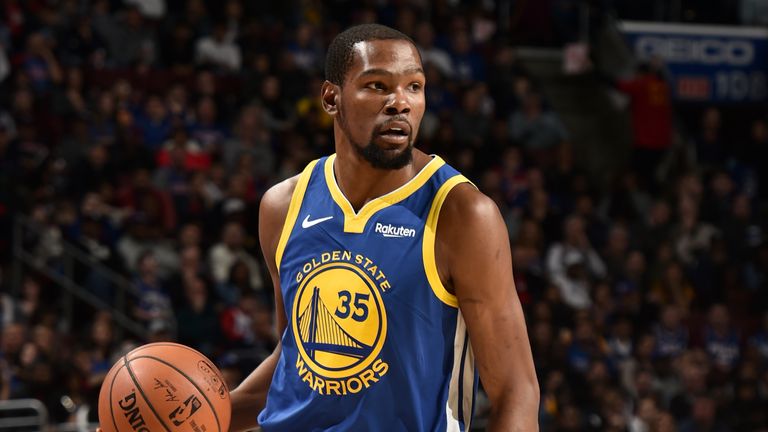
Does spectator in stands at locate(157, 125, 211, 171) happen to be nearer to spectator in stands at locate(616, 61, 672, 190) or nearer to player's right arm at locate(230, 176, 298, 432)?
spectator in stands at locate(616, 61, 672, 190)

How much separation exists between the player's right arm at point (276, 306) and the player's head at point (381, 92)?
366mm

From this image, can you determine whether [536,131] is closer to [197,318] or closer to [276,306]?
[197,318]

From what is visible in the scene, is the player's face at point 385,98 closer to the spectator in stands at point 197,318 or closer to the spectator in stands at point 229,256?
the spectator in stands at point 197,318

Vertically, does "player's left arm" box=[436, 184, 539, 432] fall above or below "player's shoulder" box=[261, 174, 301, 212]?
below

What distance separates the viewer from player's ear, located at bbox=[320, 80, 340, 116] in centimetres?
313

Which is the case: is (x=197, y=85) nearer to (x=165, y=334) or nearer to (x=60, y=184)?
→ (x=60, y=184)

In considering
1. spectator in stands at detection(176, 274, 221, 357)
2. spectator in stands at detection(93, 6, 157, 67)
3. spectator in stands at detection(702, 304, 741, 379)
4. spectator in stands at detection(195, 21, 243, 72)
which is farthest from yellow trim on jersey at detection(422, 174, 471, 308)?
spectator in stands at detection(195, 21, 243, 72)

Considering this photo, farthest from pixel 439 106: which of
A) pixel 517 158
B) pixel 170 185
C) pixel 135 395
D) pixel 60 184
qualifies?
pixel 135 395

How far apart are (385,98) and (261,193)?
8424mm

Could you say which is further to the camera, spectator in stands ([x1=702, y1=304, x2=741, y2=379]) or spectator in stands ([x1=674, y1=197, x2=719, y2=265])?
spectator in stands ([x1=674, y1=197, x2=719, y2=265])

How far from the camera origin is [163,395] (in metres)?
3.17

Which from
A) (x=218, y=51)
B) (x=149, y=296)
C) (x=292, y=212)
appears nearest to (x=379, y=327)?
(x=292, y=212)

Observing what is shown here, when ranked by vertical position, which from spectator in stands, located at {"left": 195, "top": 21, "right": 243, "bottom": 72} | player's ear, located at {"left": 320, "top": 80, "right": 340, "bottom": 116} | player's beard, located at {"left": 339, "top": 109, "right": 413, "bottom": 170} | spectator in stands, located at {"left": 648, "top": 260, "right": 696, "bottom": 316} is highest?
player's ear, located at {"left": 320, "top": 80, "right": 340, "bottom": 116}

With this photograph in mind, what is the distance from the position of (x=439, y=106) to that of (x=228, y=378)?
17.8 ft
